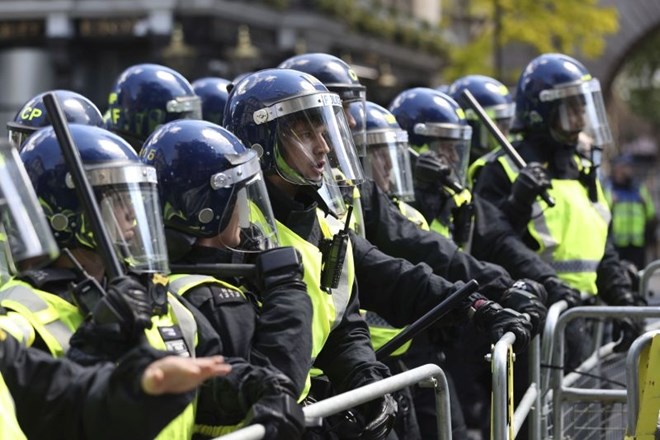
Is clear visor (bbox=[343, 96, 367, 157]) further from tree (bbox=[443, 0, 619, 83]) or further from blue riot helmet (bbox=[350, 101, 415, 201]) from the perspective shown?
tree (bbox=[443, 0, 619, 83])

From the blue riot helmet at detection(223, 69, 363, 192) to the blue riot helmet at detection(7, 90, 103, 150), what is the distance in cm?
135

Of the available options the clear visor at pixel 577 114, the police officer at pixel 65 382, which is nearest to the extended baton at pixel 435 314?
the police officer at pixel 65 382

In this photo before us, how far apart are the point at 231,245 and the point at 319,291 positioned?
1.37 ft

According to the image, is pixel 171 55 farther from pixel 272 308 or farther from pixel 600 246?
pixel 272 308

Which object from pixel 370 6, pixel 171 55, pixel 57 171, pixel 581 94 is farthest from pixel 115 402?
pixel 370 6

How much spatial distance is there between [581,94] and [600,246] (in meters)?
0.85

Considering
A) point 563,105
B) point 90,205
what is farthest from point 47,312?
point 563,105

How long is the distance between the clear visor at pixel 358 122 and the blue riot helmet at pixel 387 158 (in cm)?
18

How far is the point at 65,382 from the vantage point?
3645 mm

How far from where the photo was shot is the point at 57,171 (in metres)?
4.13

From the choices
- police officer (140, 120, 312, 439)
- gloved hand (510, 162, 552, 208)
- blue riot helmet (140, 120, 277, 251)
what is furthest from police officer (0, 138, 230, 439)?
gloved hand (510, 162, 552, 208)

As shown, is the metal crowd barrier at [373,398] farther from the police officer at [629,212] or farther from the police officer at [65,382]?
the police officer at [629,212]

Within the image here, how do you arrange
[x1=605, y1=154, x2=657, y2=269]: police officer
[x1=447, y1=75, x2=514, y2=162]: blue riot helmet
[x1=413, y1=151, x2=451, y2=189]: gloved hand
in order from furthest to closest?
1. [x1=605, y1=154, x2=657, y2=269]: police officer
2. [x1=447, y1=75, x2=514, y2=162]: blue riot helmet
3. [x1=413, y1=151, x2=451, y2=189]: gloved hand

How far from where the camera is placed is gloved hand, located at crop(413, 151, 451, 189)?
7039mm
